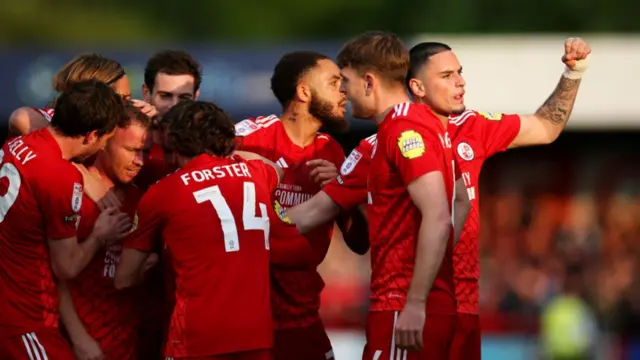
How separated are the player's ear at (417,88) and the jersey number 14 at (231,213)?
3.71ft

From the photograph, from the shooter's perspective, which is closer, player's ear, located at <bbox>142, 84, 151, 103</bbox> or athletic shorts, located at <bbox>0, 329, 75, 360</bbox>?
athletic shorts, located at <bbox>0, 329, 75, 360</bbox>

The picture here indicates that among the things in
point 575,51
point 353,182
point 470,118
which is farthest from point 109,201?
point 575,51

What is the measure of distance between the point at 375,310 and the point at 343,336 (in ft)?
30.8

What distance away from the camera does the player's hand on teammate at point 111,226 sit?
6.69 metres

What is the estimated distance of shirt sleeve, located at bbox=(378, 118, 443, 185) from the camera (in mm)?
6191

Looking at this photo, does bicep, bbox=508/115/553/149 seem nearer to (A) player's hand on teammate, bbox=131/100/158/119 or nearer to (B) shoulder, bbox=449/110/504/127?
(B) shoulder, bbox=449/110/504/127

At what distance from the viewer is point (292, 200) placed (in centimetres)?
755

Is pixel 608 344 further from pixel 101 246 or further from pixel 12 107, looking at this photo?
pixel 101 246

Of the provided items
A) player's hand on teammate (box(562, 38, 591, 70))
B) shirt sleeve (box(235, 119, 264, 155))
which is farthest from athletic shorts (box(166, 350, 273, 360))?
player's hand on teammate (box(562, 38, 591, 70))

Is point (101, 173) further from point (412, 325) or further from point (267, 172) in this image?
point (412, 325)

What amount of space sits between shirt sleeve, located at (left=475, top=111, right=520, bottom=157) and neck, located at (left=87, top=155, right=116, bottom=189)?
2.06 meters

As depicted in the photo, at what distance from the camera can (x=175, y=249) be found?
20.9 feet

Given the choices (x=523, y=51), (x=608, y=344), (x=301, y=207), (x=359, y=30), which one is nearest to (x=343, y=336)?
(x=608, y=344)

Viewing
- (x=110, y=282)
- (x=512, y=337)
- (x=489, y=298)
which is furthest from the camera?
(x=489, y=298)
